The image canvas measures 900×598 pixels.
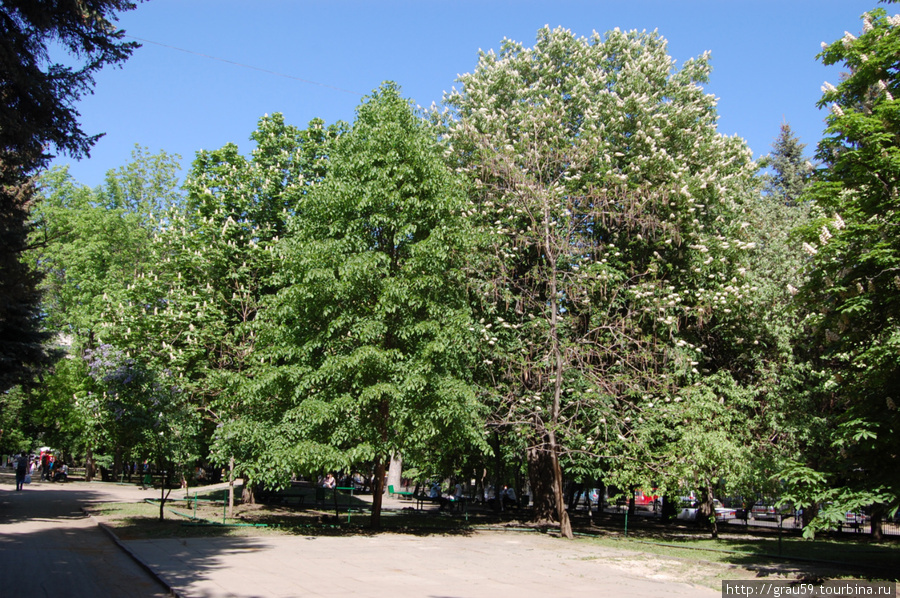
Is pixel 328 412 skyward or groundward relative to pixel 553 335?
groundward

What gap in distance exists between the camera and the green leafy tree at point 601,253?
18078 millimetres

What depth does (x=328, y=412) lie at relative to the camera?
15.4 m

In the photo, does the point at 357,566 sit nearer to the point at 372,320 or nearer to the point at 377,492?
the point at 372,320

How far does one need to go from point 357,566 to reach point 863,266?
10.9m

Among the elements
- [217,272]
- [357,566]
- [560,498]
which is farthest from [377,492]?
[217,272]

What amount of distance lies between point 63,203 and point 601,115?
3421 centimetres

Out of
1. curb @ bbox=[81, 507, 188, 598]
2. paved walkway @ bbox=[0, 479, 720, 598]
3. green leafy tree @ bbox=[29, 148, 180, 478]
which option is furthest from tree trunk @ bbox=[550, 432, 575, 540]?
green leafy tree @ bbox=[29, 148, 180, 478]

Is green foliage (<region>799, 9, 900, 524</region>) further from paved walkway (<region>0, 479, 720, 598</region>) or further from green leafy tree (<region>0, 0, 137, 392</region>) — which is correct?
green leafy tree (<region>0, 0, 137, 392</region>)

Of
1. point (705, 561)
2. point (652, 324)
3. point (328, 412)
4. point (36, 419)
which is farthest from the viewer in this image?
point (36, 419)

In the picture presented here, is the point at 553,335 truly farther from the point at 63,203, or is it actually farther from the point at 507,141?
the point at 63,203

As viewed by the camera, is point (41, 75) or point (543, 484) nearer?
point (41, 75)

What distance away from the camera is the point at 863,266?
459 inches

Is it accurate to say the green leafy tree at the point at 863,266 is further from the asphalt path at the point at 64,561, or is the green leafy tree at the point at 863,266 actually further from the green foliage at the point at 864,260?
the asphalt path at the point at 64,561

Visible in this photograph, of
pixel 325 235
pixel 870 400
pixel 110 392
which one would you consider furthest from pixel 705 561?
pixel 110 392
